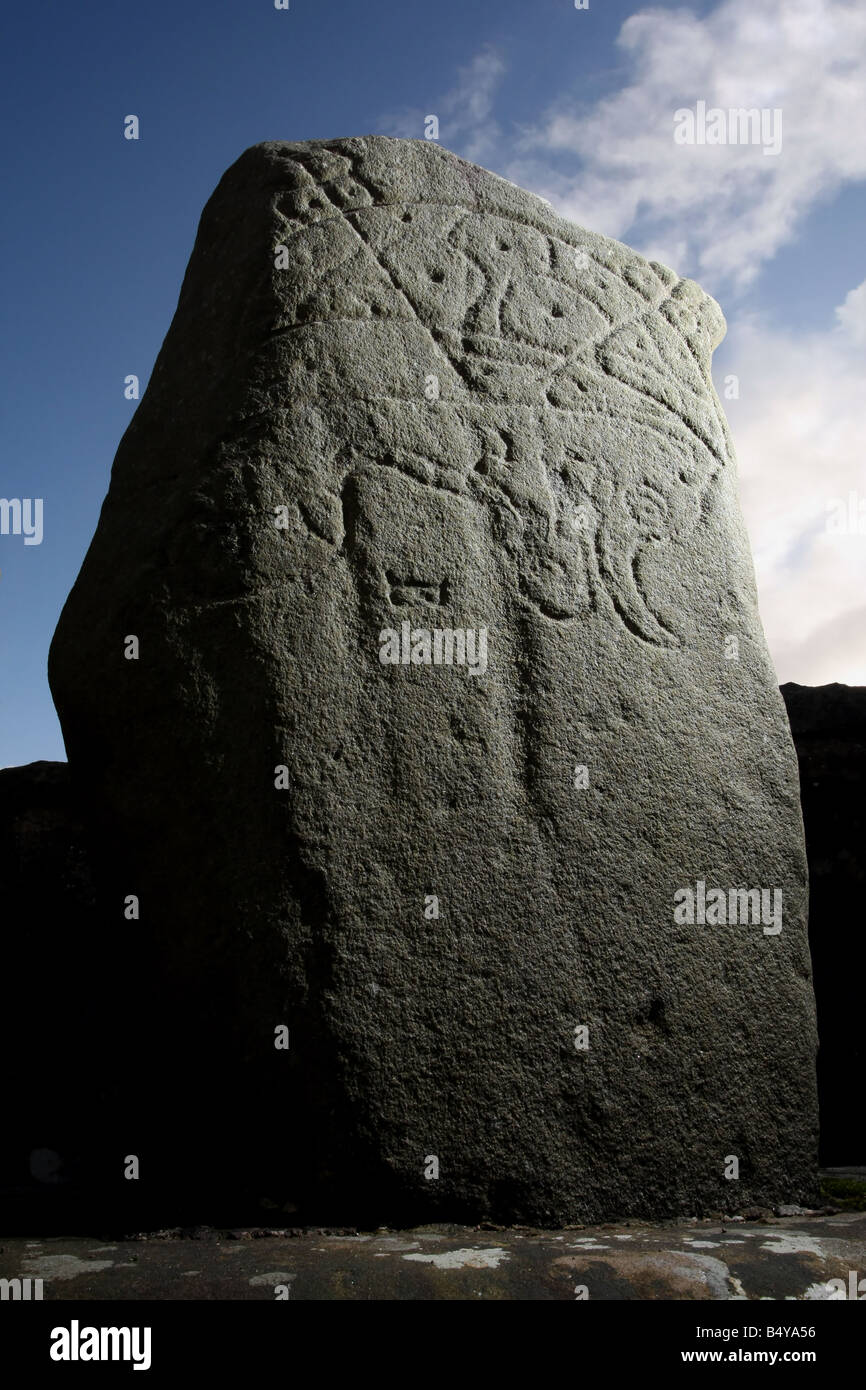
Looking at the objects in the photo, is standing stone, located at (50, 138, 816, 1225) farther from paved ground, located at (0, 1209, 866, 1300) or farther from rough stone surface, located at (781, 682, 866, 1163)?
rough stone surface, located at (781, 682, 866, 1163)

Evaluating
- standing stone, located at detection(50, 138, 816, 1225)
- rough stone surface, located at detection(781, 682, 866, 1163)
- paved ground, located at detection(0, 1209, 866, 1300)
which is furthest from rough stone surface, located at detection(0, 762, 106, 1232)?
rough stone surface, located at detection(781, 682, 866, 1163)

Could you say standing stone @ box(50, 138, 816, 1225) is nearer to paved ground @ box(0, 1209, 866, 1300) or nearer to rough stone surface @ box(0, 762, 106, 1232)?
paved ground @ box(0, 1209, 866, 1300)

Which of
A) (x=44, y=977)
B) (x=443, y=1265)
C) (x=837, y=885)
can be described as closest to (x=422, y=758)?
(x=443, y=1265)

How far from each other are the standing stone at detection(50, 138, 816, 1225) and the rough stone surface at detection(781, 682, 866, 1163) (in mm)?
1142

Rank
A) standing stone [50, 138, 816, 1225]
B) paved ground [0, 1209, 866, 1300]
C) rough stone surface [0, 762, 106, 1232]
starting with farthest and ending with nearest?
1. rough stone surface [0, 762, 106, 1232]
2. standing stone [50, 138, 816, 1225]
3. paved ground [0, 1209, 866, 1300]

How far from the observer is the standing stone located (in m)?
2.40

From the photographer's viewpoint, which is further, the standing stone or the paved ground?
the standing stone

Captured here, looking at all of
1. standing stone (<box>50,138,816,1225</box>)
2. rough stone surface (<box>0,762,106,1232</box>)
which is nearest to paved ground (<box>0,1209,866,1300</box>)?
standing stone (<box>50,138,816,1225</box>)

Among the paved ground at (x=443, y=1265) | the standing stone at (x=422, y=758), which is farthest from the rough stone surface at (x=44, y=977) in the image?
the paved ground at (x=443, y=1265)

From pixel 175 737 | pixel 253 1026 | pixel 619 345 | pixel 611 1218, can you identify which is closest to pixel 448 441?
pixel 619 345

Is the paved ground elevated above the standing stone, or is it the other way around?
the standing stone

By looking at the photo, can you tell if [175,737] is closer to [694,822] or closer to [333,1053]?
[333,1053]

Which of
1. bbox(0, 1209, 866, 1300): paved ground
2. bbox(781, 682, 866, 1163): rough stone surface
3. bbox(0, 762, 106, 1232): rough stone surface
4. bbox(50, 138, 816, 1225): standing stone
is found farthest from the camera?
bbox(781, 682, 866, 1163): rough stone surface

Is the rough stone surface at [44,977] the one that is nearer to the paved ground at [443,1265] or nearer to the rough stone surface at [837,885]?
the paved ground at [443,1265]
